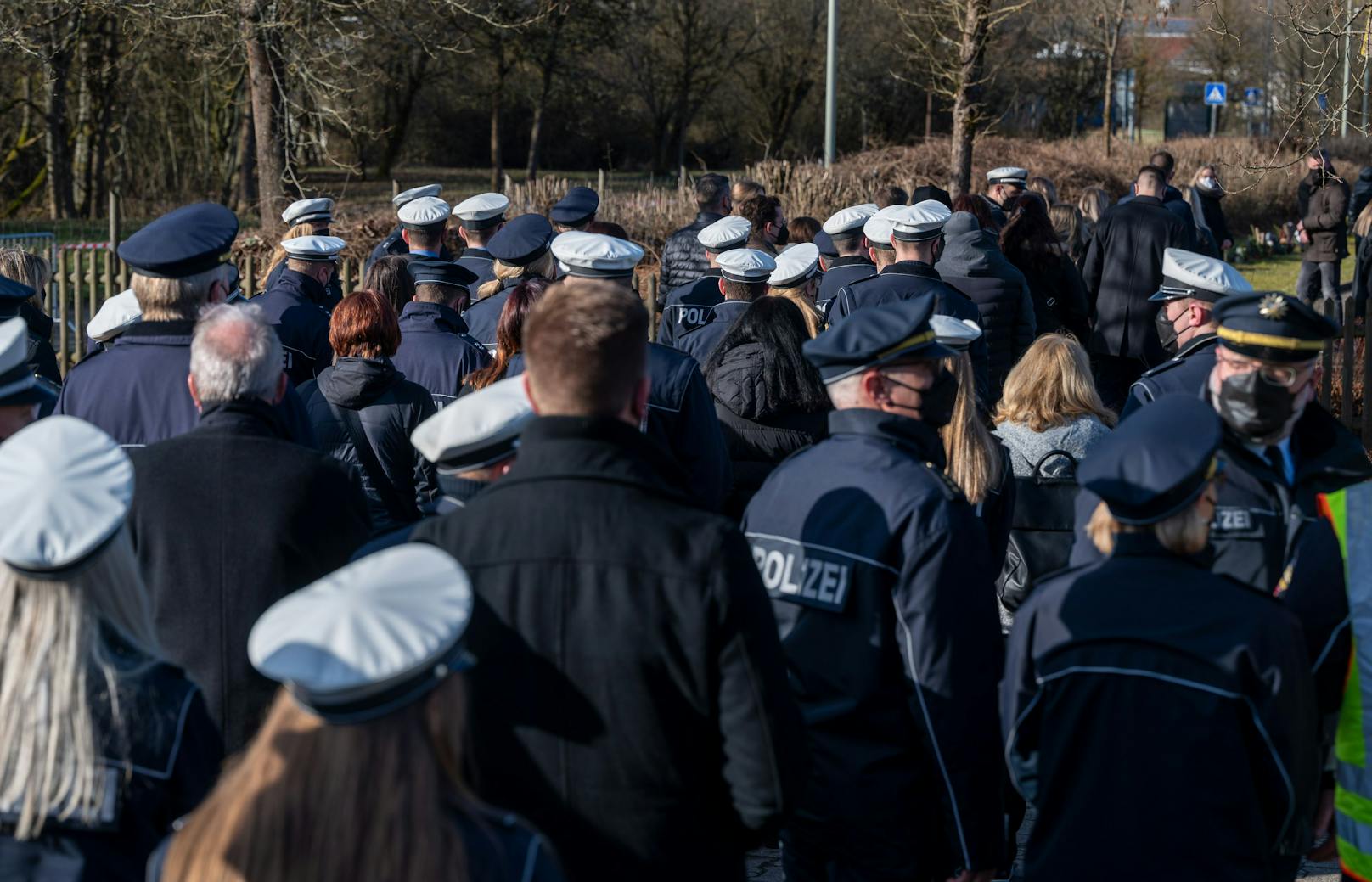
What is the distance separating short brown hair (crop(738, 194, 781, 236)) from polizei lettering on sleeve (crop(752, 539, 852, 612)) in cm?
539

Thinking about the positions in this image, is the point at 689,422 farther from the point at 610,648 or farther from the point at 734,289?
the point at 610,648

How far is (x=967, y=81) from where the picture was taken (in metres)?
15.3

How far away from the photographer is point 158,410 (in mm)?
4473

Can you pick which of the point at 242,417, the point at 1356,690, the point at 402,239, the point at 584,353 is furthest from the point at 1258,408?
the point at 402,239

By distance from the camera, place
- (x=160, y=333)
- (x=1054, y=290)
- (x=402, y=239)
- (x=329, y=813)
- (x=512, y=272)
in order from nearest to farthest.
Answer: (x=329, y=813), (x=160, y=333), (x=512, y=272), (x=1054, y=290), (x=402, y=239)

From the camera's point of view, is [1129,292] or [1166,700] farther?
[1129,292]

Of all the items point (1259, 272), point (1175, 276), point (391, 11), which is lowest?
point (1259, 272)

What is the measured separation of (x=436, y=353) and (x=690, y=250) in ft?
11.7

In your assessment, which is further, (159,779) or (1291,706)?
(1291,706)

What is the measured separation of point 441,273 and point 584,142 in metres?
37.5

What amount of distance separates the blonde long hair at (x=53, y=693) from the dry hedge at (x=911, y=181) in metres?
7.49

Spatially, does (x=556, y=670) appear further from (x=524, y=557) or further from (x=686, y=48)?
(x=686, y=48)

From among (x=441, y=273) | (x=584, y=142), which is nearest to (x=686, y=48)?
(x=584, y=142)

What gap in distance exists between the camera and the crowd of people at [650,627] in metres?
2.10
